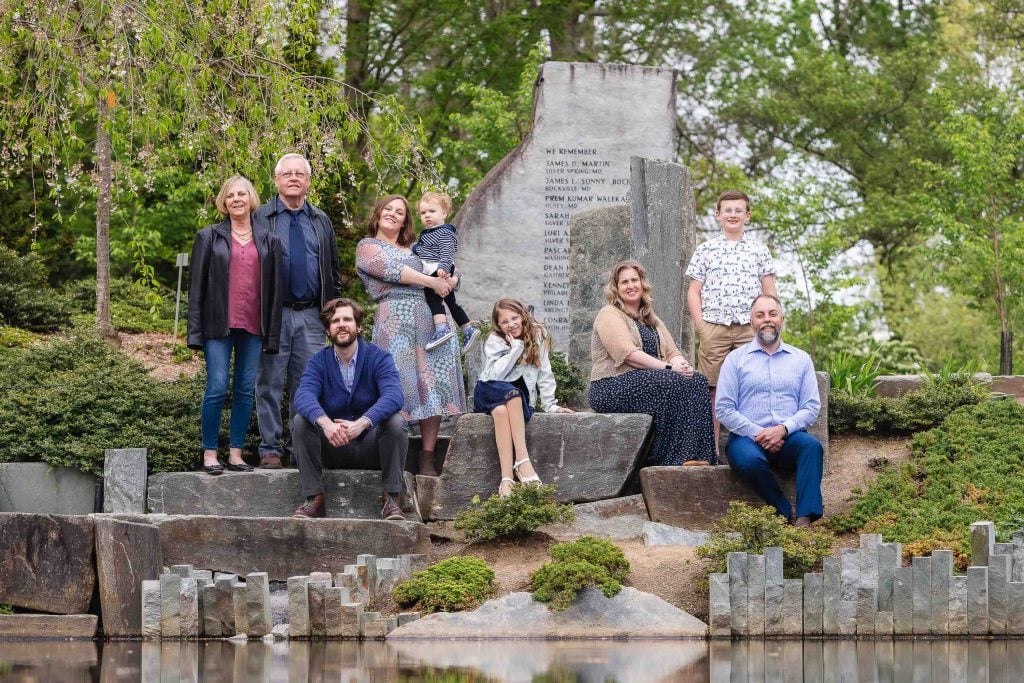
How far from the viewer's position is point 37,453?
1016 cm

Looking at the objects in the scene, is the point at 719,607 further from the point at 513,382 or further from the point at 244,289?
the point at 244,289

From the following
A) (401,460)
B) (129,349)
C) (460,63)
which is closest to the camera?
(401,460)

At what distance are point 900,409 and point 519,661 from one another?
15.9 feet

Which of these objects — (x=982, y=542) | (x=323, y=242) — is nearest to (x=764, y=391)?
(x=982, y=542)

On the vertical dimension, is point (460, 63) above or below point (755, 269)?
above

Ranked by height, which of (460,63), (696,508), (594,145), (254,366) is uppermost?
(460,63)

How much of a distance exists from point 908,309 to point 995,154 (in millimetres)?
8009

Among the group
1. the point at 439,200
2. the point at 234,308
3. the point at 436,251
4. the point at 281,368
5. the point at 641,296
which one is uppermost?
the point at 439,200

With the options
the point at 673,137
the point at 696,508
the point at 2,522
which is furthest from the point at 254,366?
the point at 673,137

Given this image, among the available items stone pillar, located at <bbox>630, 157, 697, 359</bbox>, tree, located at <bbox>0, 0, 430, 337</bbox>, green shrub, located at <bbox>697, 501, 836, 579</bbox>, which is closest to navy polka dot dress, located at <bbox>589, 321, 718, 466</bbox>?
green shrub, located at <bbox>697, 501, 836, 579</bbox>

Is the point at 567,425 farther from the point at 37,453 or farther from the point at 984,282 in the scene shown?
the point at 984,282

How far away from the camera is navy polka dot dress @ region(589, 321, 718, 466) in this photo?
1020 centimetres

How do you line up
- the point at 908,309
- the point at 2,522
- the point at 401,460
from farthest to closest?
the point at 908,309
the point at 401,460
the point at 2,522

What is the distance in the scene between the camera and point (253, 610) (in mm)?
8359
